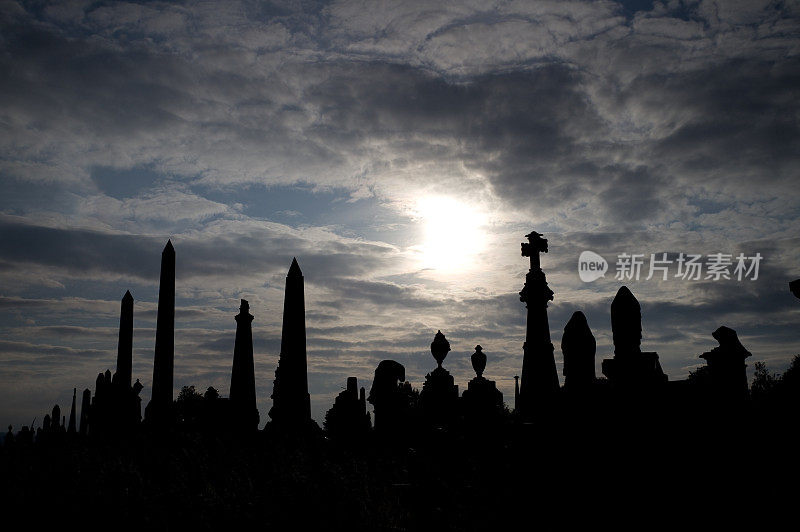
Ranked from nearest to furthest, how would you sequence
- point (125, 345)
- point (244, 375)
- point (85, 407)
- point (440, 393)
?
point (440, 393)
point (244, 375)
point (125, 345)
point (85, 407)

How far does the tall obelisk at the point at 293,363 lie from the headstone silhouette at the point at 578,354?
7.44 metres

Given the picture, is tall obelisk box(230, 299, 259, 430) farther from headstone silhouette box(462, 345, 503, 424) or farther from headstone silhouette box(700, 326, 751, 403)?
headstone silhouette box(700, 326, 751, 403)

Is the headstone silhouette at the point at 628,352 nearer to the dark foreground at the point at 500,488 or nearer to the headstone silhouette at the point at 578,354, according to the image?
the headstone silhouette at the point at 578,354

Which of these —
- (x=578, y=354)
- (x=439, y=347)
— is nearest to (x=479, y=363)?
(x=439, y=347)

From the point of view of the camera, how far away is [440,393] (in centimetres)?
1559

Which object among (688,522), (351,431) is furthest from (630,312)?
(351,431)

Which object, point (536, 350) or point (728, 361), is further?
point (536, 350)

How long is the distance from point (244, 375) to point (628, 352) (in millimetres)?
12014

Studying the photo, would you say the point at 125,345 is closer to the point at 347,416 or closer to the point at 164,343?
the point at 164,343

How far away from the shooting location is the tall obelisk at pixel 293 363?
48.9 feet

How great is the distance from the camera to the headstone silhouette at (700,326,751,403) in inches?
396

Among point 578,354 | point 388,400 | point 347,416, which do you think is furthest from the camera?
point 347,416

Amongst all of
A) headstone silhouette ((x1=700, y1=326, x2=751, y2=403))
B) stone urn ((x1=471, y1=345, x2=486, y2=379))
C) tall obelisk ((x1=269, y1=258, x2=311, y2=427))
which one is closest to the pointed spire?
tall obelisk ((x1=269, y1=258, x2=311, y2=427))

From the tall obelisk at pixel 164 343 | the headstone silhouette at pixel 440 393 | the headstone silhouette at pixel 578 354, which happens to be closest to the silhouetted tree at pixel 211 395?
the tall obelisk at pixel 164 343
